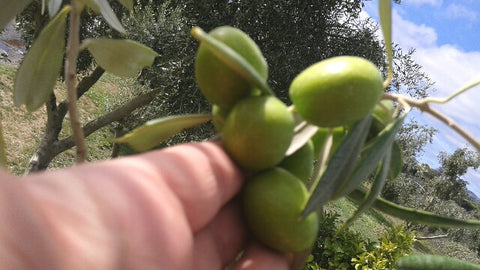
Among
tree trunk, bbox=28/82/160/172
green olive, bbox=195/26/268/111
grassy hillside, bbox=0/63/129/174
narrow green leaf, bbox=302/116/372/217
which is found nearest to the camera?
narrow green leaf, bbox=302/116/372/217

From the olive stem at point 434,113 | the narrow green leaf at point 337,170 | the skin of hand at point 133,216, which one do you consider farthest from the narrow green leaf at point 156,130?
the olive stem at point 434,113

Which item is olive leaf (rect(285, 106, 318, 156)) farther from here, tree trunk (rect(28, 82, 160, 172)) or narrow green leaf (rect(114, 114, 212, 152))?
tree trunk (rect(28, 82, 160, 172))

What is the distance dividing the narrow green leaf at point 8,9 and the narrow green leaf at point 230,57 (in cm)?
84

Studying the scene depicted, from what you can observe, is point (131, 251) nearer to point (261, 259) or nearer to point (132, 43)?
point (261, 259)

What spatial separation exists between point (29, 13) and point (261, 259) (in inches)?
217

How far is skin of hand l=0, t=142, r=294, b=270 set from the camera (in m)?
0.55

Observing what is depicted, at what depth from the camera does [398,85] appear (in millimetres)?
8328

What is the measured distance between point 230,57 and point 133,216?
343 millimetres

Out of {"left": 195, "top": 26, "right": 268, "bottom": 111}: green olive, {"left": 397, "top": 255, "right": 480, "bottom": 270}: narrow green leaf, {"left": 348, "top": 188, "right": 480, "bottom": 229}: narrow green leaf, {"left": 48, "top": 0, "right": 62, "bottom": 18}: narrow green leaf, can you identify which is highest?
{"left": 195, "top": 26, "right": 268, "bottom": 111}: green olive

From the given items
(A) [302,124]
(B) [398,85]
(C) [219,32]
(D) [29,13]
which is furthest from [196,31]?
(B) [398,85]

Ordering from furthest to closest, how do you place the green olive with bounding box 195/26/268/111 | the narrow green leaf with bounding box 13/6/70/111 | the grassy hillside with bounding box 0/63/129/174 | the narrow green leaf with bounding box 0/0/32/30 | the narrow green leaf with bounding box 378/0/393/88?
the grassy hillside with bounding box 0/63/129/174 < the narrow green leaf with bounding box 0/0/32/30 < the narrow green leaf with bounding box 13/6/70/111 < the narrow green leaf with bounding box 378/0/393/88 < the green olive with bounding box 195/26/268/111

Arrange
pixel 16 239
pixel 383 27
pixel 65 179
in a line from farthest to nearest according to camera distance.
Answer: pixel 383 27, pixel 65 179, pixel 16 239

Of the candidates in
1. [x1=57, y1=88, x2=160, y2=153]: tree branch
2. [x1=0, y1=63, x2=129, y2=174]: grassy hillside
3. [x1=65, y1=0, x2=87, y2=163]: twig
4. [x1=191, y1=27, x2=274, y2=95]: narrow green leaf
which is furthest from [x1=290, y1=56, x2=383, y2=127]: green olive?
[x1=0, y1=63, x2=129, y2=174]: grassy hillside

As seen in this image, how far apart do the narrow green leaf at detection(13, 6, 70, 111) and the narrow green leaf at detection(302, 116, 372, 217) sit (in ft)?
2.78
